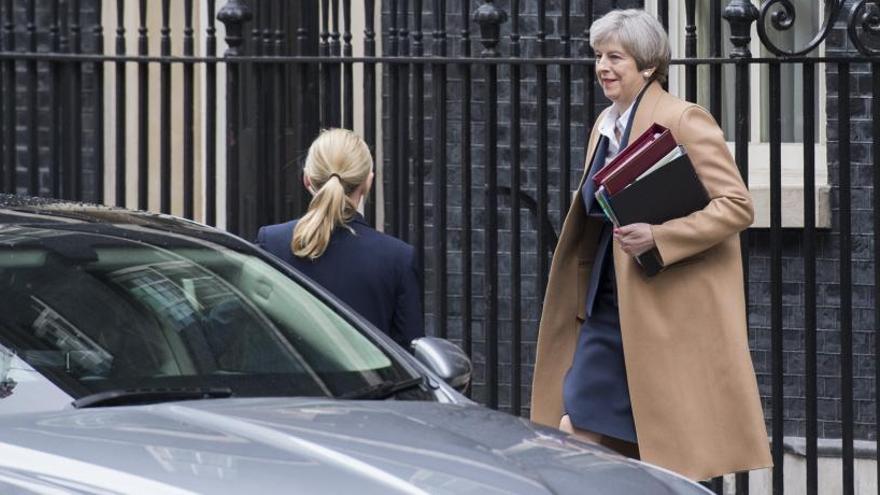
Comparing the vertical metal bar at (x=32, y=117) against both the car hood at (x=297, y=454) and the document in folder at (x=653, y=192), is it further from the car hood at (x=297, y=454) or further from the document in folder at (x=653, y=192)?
the car hood at (x=297, y=454)

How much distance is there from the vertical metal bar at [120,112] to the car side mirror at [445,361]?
3188 millimetres

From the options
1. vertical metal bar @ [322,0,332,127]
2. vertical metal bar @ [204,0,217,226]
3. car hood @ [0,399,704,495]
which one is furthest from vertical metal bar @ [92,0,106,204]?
car hood @ [0,399,704,495]

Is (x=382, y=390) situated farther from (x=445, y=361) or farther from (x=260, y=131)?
(x=260, y=131)

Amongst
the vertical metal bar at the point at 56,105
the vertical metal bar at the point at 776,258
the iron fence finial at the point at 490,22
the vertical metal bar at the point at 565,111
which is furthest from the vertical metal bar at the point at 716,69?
the vertical metal bar at the point at 56,105

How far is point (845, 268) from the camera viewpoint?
22.2ft

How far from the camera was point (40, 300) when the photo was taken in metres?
4.40

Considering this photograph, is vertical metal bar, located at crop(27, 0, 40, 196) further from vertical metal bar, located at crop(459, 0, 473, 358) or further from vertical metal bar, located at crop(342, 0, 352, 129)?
vertical metal bar, located at crop(459, 0, 473, 358)

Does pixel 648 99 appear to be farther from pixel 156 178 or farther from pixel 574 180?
pixel 156 178

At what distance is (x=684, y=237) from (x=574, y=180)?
3341mm

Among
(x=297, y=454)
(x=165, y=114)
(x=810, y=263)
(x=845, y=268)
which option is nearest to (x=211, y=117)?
(x=165, y=114)

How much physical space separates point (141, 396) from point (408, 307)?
76.3 inches

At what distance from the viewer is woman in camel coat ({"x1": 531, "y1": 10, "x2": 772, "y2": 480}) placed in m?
5.47

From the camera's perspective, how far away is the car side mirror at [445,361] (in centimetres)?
484

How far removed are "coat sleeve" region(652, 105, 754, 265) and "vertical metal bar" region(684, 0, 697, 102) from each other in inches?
53.3
